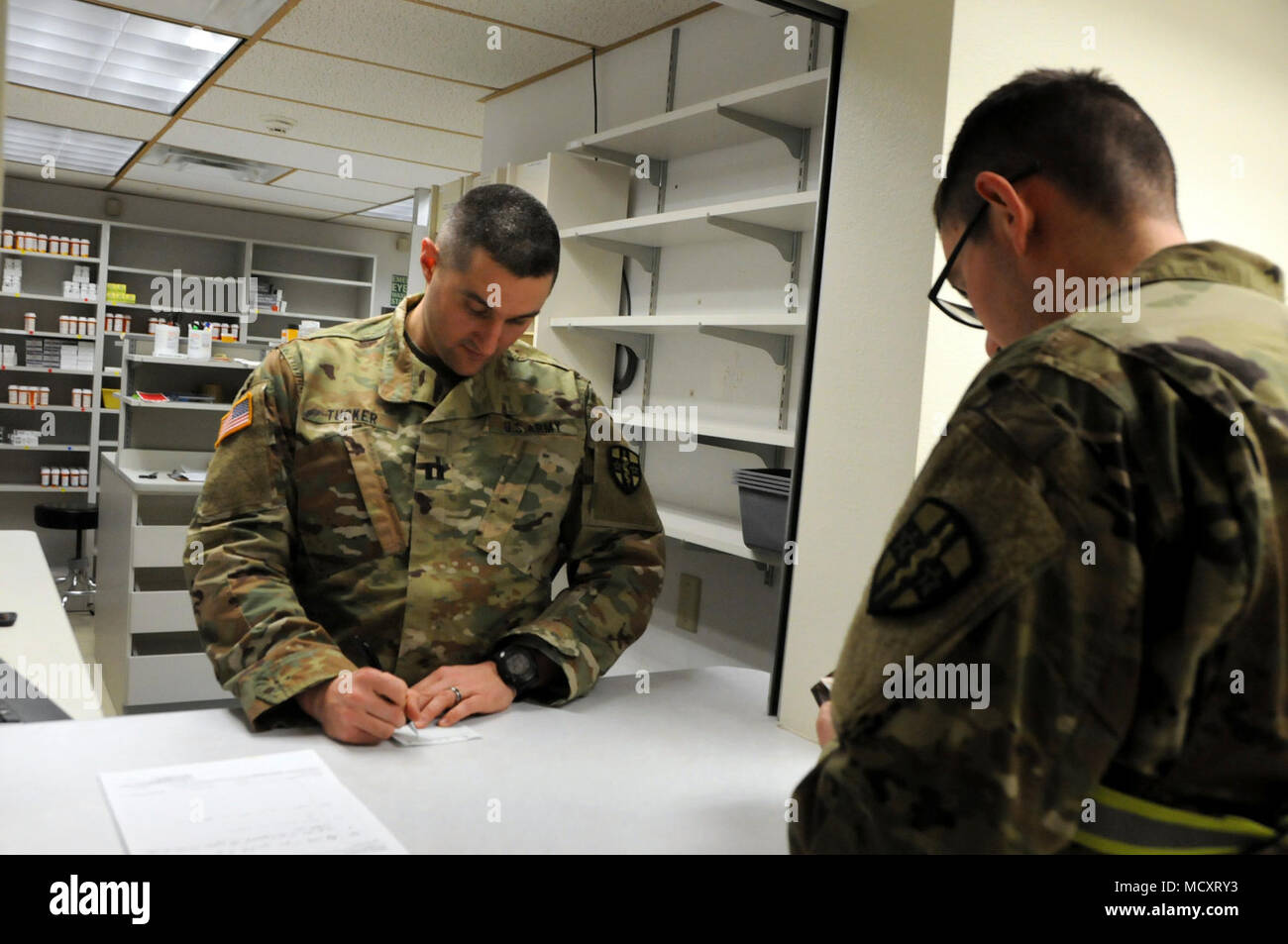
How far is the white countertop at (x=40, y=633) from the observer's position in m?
2.08

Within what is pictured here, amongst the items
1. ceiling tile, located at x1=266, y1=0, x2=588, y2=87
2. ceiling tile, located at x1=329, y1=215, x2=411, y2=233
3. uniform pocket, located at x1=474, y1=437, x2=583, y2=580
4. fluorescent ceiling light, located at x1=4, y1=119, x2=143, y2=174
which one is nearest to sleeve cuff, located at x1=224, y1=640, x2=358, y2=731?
uniform pocket, located at x1=474, y1=437, x2=583, y2=580

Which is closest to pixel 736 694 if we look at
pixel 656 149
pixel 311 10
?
pixel 656 149

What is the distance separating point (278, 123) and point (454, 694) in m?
4.26

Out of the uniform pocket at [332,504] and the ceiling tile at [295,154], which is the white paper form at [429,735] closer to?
the uniform pocket at [332,504]

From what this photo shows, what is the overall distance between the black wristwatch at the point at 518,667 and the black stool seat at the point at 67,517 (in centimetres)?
557

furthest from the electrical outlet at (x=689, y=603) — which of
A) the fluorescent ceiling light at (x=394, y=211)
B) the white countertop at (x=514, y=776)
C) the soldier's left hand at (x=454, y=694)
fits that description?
the fluorescent ceiling light at (x=394, y=211)

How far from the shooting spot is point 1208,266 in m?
0.75

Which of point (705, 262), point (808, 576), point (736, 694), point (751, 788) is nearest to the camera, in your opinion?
point (751, 788)

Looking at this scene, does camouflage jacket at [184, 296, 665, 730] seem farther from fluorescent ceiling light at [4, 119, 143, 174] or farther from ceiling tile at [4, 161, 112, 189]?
ceiling tile at [4, 161, 112, 189]

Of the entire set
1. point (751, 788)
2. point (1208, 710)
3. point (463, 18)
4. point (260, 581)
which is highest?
point (463, 18)

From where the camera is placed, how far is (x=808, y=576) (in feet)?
5.26

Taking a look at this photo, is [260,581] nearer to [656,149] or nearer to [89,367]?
[656,149]
